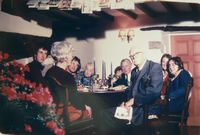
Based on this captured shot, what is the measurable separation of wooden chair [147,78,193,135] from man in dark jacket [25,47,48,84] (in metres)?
1.06

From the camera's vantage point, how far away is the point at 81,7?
2.59 metres

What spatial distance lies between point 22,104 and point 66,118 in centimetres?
51

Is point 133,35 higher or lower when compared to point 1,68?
higher

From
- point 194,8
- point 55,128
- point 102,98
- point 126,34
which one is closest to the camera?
point 194,8

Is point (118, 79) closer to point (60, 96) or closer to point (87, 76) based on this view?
point (87, 76)

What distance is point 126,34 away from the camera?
249cm

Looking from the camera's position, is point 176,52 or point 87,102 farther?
point 87,102

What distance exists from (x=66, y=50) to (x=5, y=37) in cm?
63

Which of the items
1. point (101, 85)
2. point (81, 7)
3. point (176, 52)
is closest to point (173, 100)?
point (176, 52)

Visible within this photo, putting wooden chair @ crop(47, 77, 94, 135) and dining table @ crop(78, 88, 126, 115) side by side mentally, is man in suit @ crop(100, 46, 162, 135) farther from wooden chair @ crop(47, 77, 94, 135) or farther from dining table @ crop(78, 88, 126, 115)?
wooden chair @ crop(47, 77, 94, 135)

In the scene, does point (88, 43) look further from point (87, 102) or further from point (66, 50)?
point (87, 102)

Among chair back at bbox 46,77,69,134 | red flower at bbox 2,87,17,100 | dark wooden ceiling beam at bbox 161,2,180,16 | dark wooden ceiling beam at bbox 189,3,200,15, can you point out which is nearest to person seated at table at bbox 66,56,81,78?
chair back at bbox 46,77,69,134

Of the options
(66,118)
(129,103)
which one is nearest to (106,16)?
(129,103)

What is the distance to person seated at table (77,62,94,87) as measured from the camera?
101 inches
